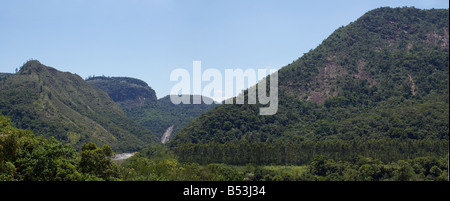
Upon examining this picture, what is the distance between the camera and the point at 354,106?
116812 mm

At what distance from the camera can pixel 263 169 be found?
7619cm

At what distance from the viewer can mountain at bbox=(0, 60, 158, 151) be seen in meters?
128

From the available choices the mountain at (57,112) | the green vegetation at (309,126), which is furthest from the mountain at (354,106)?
the mountain at (57,112)

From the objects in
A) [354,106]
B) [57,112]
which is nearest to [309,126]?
[354,106]

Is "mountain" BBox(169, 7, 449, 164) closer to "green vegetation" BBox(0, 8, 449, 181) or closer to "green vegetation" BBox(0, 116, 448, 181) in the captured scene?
"green vegetation" BBox(0, 8, 449, 181)

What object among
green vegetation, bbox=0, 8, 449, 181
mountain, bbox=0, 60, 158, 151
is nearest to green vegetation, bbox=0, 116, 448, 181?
green vegetation, bbox=0, 8, 449, 181

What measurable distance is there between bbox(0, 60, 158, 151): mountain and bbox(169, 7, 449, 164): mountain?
137 ft

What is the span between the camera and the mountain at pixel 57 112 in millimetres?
128500

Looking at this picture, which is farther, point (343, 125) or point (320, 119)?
point (320, 119)

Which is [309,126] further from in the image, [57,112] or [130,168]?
[57,112]
